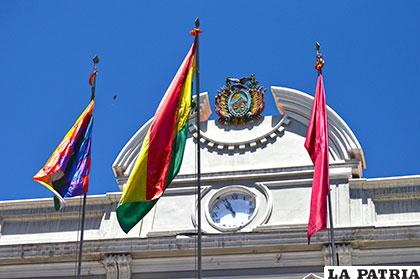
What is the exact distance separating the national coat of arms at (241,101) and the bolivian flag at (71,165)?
501cm

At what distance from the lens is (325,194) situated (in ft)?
60.7

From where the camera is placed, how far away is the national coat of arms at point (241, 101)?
23.0 meters

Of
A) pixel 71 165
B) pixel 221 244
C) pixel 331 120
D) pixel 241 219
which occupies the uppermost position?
pixel 331 120

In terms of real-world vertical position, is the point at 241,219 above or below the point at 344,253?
above

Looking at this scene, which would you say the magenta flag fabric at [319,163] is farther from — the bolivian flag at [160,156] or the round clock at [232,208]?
the bolivian flag at [160,156]

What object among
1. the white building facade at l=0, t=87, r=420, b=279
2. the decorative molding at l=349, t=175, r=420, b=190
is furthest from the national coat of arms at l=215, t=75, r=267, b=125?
the decorative molding at l=349, t=175, r=420, b=190

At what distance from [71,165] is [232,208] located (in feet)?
17.3

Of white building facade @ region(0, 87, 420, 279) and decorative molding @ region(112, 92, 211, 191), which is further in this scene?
decorative molding @ region(112, 92, 211, 191)

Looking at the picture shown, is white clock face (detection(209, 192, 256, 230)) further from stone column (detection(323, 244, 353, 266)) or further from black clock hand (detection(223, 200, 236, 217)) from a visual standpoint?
stone column (detection(323, 244, 353, 266))

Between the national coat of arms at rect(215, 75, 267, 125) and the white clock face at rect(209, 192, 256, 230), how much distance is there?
2.06m

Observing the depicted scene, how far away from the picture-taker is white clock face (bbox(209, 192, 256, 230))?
21797 millimetres

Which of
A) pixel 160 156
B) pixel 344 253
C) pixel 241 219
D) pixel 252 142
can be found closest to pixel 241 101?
pixel 252 142

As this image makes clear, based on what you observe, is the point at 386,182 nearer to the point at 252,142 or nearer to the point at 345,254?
the point at 345,254

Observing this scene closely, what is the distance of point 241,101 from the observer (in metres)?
23.1
